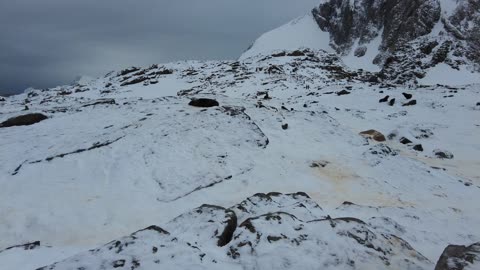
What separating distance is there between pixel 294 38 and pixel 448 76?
58.4 metres

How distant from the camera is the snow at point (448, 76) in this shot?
5211 cm

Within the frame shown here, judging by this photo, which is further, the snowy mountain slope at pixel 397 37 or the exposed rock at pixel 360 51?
the exposed rock at pixel 360 51

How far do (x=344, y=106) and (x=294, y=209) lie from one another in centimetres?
2109

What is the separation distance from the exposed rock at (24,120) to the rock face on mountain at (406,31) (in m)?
46.2

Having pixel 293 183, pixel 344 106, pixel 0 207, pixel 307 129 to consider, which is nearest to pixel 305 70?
pixel 344 106

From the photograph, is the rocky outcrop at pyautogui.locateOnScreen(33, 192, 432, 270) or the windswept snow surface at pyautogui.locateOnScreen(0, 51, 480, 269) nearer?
the rocky outcrop at pyautogui.locateOnScreen(33, 192, 432, 270)

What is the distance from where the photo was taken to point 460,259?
5.91 metres

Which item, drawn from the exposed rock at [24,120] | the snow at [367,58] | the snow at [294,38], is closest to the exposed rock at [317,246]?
the exposed rock at [24,120]

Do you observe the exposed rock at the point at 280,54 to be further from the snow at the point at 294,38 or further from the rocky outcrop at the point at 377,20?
the rocky outcrop at the point at 377,20

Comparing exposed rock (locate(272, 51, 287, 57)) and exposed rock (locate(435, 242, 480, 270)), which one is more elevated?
exposed rock (locate(272, 51, 287, 57))

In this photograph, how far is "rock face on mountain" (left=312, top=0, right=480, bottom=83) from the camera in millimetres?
56688

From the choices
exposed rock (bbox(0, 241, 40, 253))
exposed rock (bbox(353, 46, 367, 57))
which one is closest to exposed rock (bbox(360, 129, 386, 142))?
exposed rock (bbox(0, 241, 40, 253))

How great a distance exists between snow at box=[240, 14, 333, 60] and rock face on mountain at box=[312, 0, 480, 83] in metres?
2.44

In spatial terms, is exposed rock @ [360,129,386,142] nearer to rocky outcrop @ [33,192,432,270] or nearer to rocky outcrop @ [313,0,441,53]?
rocky outcrop @ [33,192,432,270]
